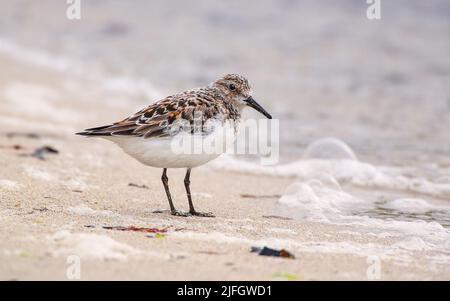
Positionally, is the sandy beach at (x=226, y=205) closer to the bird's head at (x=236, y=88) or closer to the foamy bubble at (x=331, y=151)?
the foamy bubble at (x=331, y=151)

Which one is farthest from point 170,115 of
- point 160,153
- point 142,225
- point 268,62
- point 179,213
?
point 268,62

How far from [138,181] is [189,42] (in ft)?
37.5

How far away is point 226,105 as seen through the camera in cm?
597

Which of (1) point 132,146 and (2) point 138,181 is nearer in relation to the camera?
(1) point 132,146

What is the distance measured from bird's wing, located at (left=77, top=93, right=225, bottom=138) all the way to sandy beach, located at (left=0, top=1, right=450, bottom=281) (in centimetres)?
65

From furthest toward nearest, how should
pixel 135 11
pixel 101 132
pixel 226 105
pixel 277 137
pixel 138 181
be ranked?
pixel 135 11, pixel 277 137, pixel 138 181, pixel 226 105, pixel 101 132

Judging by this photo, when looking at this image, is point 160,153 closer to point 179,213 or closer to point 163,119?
point 163,119

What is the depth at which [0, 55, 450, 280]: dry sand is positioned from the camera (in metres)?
3.92

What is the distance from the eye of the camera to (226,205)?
6227 mm

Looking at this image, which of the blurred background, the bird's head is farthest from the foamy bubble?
the bird's head

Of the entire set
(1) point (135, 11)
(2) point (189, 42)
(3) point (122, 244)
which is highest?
(1) point (135, 11)
